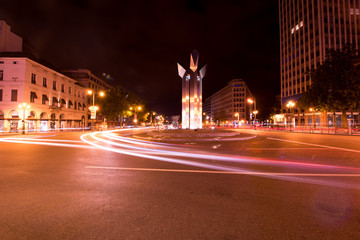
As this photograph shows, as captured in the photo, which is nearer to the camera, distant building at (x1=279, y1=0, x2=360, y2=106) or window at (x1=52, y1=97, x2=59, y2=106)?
window at (x1=52, y1=97, x2=59, y2=106)

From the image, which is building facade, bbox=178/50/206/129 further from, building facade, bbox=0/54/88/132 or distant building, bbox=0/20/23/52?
distant building, bbox=0/20/23/52

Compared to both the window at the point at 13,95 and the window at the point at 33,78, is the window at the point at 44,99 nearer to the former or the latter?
the window at the point at 33,78

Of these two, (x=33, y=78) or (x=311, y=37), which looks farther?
(x=311, y=37)

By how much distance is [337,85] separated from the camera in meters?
33.5

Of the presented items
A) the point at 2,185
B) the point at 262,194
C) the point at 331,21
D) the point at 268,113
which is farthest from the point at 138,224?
the point at 268,113

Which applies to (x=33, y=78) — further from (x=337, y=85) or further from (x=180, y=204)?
(x=337, y=85)

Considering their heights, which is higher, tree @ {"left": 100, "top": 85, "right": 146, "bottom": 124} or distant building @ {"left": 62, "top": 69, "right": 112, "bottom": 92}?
distant building @ {"left": 62, "top": 69, "right": 112, "bottom": 92}

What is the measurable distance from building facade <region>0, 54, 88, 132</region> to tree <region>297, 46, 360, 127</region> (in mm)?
52344

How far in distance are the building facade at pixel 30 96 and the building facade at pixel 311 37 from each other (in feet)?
217

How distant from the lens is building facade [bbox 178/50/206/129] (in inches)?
1072

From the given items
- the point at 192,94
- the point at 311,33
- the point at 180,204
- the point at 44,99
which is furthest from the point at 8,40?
the point at 311,33

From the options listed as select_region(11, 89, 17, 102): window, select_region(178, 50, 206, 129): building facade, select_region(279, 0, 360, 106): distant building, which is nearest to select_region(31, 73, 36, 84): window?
select_region(11, 89, 17, 102): window

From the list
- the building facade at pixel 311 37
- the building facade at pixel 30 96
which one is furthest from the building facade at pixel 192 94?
the building facade at pixel 311 37

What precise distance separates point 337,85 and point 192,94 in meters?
26.7
